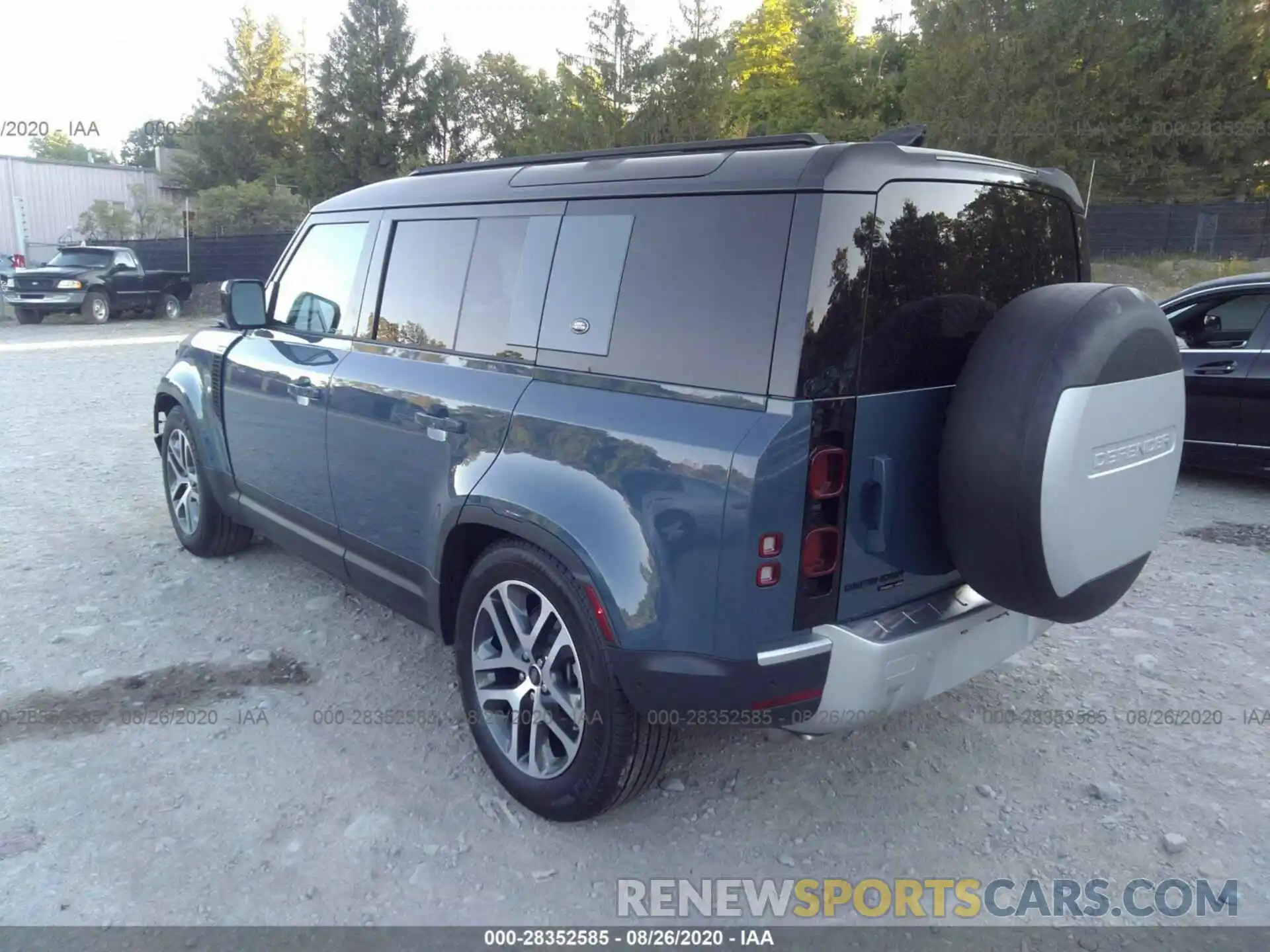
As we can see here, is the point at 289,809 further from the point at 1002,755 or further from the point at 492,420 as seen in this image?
the point at 1002,755

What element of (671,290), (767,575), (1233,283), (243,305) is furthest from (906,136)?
(1233,283)

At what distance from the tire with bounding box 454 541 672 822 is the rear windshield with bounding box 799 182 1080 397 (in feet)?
3.29

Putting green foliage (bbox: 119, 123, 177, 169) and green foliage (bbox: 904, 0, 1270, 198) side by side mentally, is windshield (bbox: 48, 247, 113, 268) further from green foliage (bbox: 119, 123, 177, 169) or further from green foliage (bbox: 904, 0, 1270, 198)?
green foliage (bbox: 119, 123, 177, 169)

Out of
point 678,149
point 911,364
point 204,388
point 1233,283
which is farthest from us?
point 1233,283

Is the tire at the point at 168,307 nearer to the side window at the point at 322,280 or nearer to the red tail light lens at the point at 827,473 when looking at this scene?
the side window at the point at 322,280

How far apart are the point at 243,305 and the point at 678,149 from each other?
8.42 ft

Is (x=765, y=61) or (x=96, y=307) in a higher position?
(x=765, y=61)

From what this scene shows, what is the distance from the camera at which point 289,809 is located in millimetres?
3178

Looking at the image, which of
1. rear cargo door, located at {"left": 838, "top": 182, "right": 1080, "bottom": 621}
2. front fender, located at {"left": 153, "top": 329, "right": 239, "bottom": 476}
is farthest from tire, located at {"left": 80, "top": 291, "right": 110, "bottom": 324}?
rear cargo door, located at {"left": 838, "top": 182, "right": 1080, "bottom": 621}

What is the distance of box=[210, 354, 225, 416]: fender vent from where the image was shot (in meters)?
4.97

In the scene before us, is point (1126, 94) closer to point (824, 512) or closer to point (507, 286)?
point (507, 286)

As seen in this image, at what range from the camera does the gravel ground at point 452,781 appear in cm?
284

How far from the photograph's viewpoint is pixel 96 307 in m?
21.8

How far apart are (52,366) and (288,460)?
12519 millimetres
